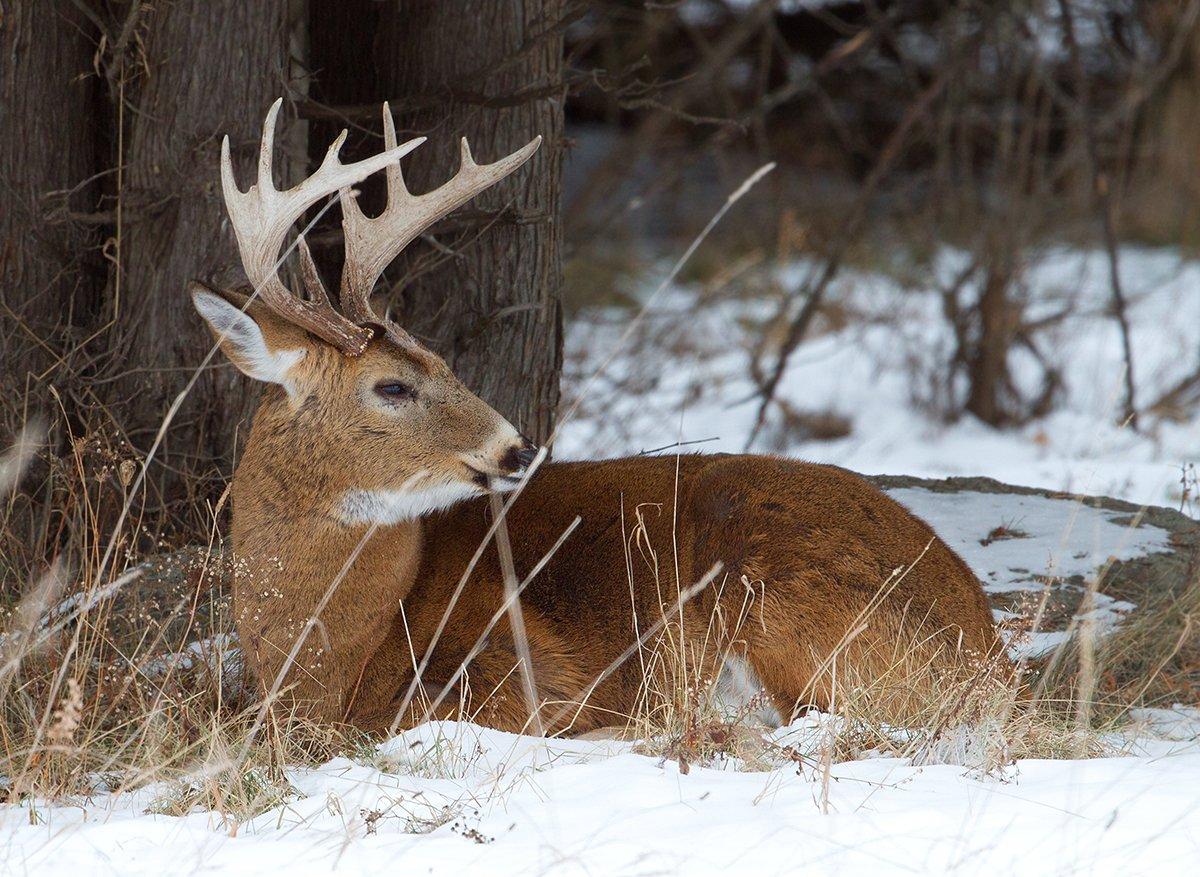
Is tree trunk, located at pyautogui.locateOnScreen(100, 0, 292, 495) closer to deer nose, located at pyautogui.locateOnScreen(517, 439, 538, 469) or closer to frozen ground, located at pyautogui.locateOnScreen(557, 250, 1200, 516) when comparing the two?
deer nose, located at pyautogui.locateOnScreen(517, 439, 538, 469)

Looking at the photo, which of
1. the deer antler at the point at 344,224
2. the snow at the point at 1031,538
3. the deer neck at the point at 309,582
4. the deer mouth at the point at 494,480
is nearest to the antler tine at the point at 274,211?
the deer antler at the point at 344,224

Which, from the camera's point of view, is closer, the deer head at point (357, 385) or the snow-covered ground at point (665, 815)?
the snow-covered ground at point (665, 815)

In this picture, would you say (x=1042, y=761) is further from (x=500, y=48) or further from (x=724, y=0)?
(x=724, y=0)

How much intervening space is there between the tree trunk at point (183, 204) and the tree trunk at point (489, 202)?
0.60m

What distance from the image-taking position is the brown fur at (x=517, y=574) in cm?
416

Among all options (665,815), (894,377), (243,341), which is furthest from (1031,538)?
(894,377)

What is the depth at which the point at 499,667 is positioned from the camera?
4258mm

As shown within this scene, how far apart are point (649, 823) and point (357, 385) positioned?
5.28ft

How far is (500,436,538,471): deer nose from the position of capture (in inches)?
162

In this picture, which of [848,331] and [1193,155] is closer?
[848,331]

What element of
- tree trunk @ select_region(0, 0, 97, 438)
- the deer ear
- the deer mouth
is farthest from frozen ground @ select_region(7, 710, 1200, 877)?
tree trunk @ select_region(0, 0, 97, 438)

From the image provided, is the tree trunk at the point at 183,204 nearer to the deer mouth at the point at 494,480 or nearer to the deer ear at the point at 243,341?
the deer ear at the point at 243,341

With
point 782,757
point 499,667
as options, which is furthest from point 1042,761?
point 499,667

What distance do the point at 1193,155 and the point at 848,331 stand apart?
3.71 meters
